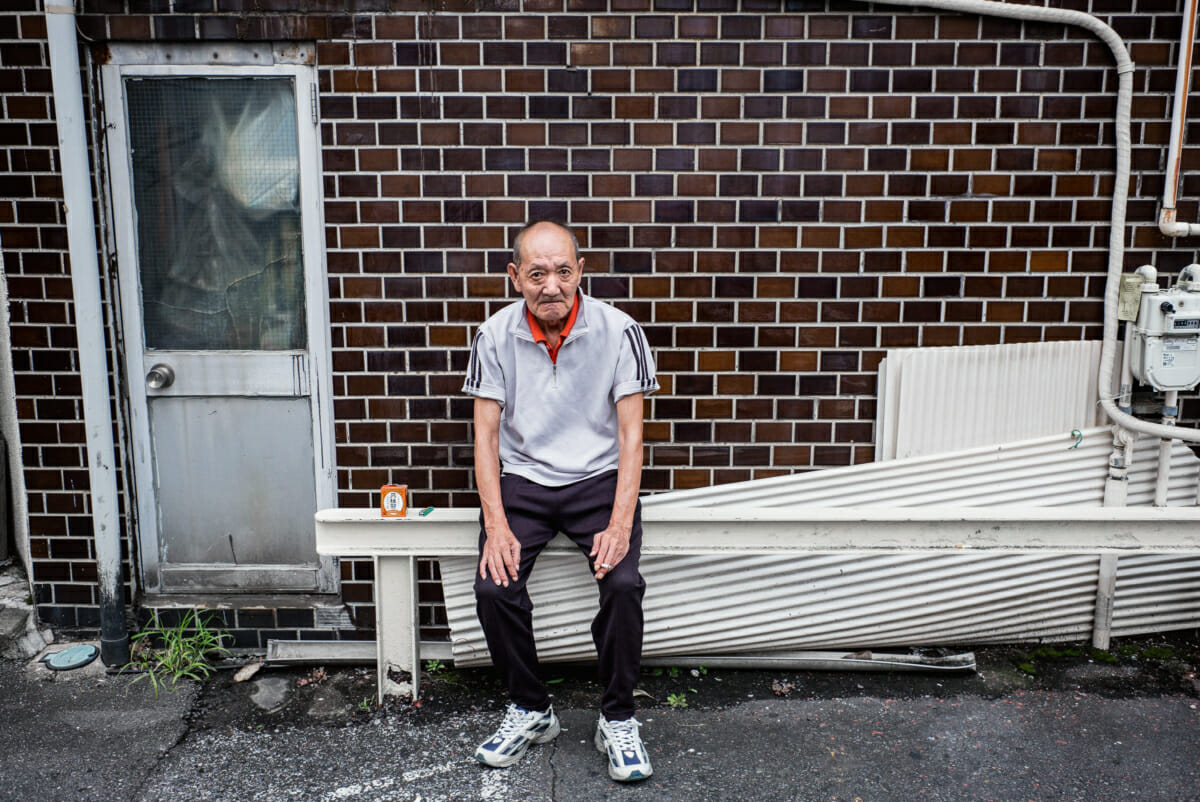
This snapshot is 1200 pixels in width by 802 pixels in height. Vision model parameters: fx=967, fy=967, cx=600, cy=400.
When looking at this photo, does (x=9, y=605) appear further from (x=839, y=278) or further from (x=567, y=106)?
(x=839, y=278)

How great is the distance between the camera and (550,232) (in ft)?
10.3

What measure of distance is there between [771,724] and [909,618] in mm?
859

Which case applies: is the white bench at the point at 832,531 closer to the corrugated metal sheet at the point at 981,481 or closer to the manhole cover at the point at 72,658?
the corrugated metal sheet at the point at 981,481

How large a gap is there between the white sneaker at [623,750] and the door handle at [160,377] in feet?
7.20

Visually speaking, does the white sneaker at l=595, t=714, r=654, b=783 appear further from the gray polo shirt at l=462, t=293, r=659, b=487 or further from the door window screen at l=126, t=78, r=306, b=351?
the door window screen at l=126, t=78, r=306, b=351

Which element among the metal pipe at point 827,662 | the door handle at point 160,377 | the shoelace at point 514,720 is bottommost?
the metal pipe at point 827,662

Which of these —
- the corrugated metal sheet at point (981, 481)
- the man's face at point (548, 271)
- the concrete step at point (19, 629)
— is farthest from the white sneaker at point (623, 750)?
the concrete step at point (19, 629)

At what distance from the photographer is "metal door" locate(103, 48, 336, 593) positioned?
12.3ft

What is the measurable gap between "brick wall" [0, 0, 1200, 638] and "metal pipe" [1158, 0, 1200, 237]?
0.17 feet

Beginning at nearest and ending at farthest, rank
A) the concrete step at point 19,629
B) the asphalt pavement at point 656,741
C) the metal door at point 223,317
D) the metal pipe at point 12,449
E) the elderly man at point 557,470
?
the asphalt pavement at point 656,741, the elderly man at point 557,470, the metal door at point 223,317, the concrete step at point 19,629, the metal pipe at point 12,449

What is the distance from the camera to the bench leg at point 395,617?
11.8 feet

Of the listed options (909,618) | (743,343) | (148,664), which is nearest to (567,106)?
(743,343)

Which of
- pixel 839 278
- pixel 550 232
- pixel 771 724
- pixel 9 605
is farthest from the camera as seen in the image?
pixel 9 605

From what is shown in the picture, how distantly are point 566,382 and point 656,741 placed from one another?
1294 millimetres
